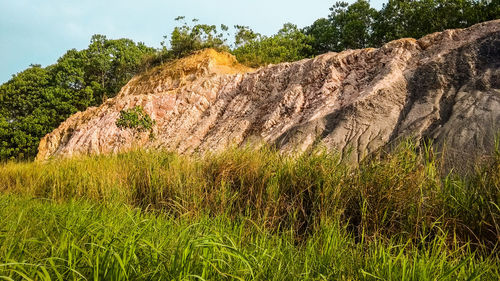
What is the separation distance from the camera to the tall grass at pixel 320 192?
3506mm

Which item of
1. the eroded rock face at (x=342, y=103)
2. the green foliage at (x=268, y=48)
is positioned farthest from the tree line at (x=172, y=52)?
the eroded rock face at (x=342, y=103)

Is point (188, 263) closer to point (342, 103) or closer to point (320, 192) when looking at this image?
point (320, 192)

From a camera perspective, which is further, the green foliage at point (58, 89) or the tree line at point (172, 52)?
the green foliage at point (58, 89)

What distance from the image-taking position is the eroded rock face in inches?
318

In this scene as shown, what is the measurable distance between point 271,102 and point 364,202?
32.5 feet

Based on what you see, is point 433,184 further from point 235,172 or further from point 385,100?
point 385,100

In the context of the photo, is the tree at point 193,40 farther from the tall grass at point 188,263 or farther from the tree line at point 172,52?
the tall grass at point 188,263

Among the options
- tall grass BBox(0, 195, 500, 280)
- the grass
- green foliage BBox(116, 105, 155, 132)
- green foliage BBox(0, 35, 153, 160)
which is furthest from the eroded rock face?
green foliage BBox(0, 35, 153, 160)

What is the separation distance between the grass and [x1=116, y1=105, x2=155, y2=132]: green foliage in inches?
371

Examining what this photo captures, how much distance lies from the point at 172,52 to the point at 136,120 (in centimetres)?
877

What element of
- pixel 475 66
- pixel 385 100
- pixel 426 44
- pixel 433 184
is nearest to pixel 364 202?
pixel 433 184

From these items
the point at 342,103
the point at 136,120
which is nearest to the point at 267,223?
the point at 342,103

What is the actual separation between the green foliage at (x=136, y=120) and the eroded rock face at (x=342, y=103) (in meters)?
0.38

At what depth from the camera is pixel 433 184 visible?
12.6 ft
